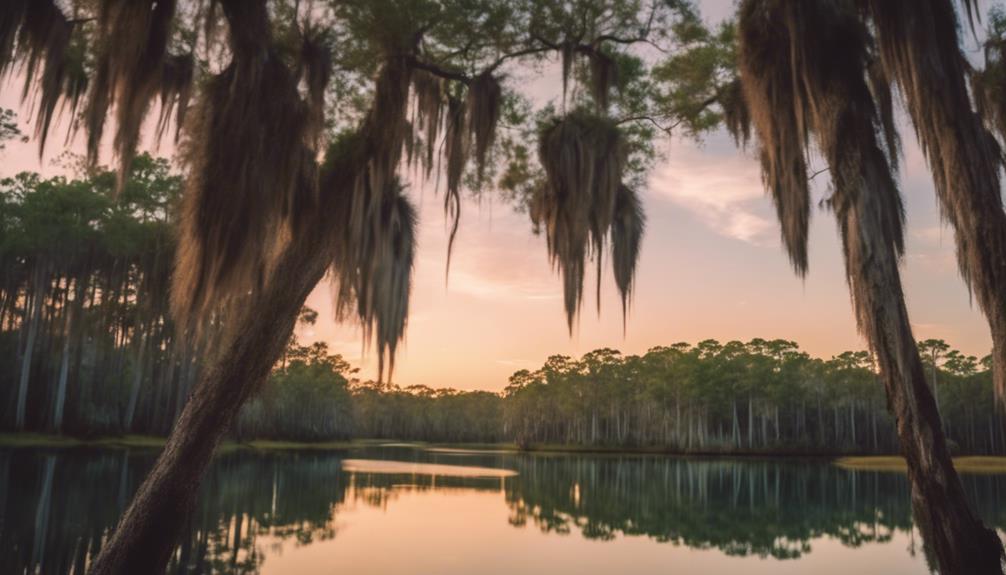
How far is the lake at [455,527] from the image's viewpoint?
8.77 m

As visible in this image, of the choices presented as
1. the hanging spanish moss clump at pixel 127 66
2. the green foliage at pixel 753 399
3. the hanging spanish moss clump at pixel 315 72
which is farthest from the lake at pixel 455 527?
the green foliage at pixel 753 399

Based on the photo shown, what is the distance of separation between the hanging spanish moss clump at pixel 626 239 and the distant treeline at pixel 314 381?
2829 mm

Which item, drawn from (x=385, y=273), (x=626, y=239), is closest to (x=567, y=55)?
(x=626, y=239)

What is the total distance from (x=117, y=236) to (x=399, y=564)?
79.7 feet

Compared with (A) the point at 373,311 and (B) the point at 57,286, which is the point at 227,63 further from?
(B) the point at 57,286

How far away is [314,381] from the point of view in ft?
226

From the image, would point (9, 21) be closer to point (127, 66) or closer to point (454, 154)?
point (127, 66)

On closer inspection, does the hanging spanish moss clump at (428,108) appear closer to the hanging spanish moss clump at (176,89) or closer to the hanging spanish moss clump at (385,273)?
the hanging spanish moss clump at (385,273)

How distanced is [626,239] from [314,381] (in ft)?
215

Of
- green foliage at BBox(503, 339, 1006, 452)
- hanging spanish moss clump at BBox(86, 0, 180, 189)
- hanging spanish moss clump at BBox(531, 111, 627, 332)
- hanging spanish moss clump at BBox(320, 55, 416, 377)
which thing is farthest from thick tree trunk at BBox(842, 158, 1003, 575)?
green foliage at BBox(503, 339, 1006, 452)

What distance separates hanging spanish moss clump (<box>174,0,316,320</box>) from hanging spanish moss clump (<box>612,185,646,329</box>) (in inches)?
167

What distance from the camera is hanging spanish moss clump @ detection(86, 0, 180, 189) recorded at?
182 inches

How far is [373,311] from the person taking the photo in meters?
6.80

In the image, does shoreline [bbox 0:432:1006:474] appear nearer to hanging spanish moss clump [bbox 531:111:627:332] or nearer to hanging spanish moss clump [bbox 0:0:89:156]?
hanging spanish moss clump [bbox 0:0:89:156]
